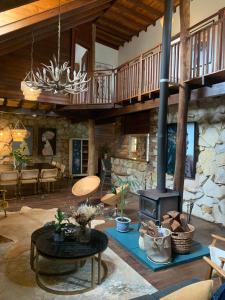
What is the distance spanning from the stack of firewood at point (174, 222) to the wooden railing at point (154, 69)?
2.27 m

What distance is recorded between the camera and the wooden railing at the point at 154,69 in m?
3.92

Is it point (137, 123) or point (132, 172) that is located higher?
point (137, 123)

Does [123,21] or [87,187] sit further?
[123,21]

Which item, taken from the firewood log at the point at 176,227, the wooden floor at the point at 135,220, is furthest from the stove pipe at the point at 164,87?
the wooden floor at the point at 135,220

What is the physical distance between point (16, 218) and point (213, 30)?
4985mm

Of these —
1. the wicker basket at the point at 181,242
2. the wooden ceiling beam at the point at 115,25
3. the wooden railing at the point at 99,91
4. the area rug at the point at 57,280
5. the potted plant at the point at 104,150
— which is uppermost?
the wooden ceiling beam at the point at 115,25

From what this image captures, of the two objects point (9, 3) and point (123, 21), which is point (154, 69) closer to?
point (9, 3)

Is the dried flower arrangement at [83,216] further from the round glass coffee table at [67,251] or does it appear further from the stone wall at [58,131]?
the stone wall at [58,131]

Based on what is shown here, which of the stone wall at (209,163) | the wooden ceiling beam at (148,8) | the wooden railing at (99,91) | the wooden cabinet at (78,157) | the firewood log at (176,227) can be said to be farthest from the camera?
the wooden cabinet at (78,157)

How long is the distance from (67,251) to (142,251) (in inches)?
52.7

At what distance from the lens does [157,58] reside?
526cm

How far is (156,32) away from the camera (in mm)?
7934

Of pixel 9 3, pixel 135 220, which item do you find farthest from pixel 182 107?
pixel 9 3

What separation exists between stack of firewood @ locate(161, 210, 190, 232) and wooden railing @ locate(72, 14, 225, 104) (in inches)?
89.5
